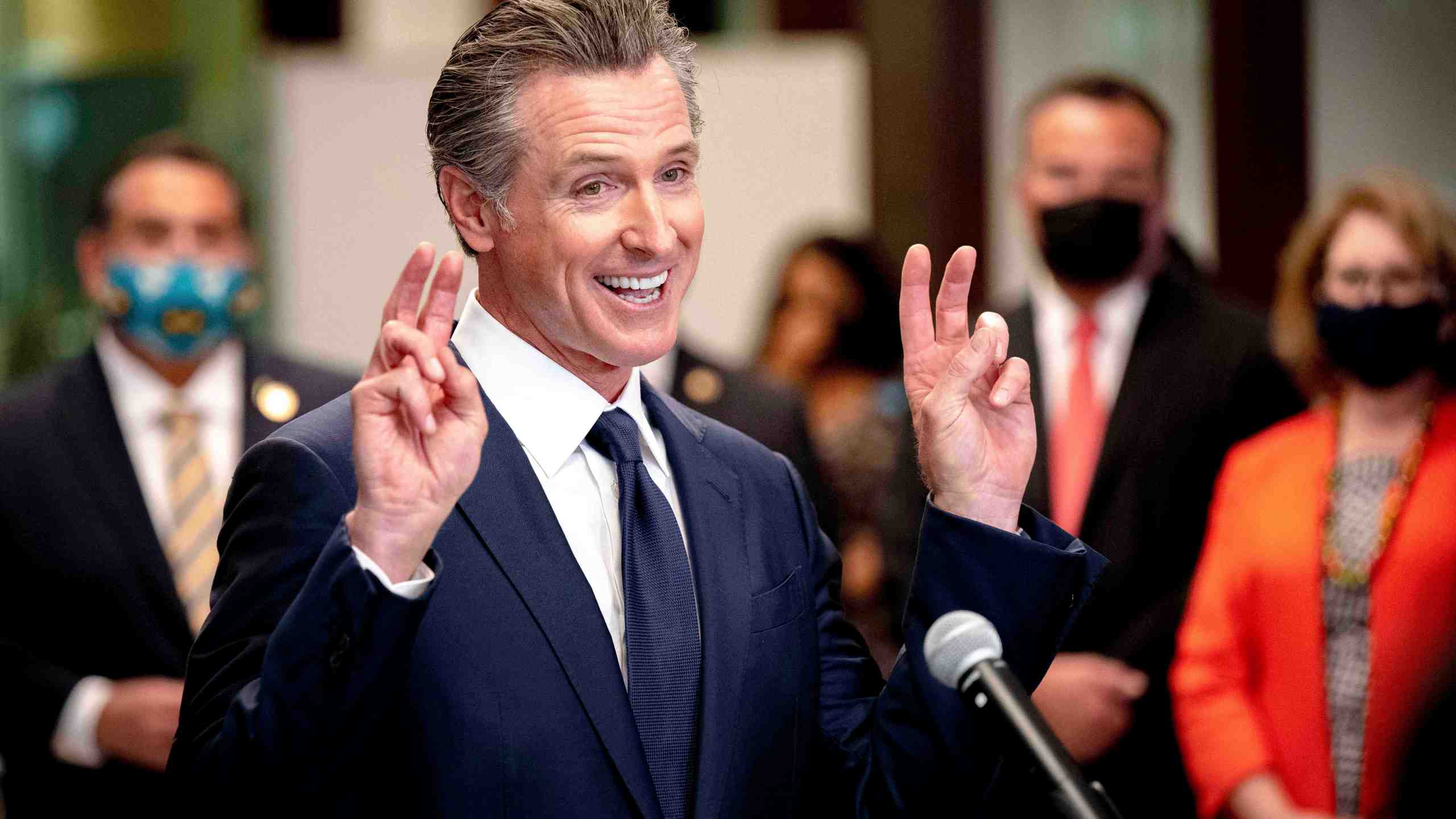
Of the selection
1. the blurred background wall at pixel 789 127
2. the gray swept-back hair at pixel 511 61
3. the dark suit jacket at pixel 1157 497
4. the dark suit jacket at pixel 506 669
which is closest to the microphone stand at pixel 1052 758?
the dark suit jacket at pixel 506 669

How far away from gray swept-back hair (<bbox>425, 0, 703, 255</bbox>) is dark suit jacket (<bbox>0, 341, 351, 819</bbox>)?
147 centimetres

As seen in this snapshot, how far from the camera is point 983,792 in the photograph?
164 centimetres

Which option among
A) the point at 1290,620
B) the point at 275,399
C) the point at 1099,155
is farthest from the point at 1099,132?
the point at 275,399

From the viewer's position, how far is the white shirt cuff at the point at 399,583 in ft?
4.69

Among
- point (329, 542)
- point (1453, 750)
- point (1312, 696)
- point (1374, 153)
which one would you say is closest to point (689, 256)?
point (329, 542)

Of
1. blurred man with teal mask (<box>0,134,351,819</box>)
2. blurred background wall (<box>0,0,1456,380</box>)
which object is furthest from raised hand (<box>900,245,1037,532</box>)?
blurred background wall (<box>0,0,1456,380</box>)

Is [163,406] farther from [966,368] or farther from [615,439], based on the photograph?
[966,368]

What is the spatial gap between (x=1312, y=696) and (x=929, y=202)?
2993 millimetres

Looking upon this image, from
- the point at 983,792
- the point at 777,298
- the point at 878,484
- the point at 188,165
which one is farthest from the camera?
the point at 777,298

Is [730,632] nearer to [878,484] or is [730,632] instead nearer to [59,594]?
[59,594]

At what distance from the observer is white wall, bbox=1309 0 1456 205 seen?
4.95m

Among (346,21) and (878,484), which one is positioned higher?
(346,21)

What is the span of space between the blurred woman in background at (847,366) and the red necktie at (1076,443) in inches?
30.1

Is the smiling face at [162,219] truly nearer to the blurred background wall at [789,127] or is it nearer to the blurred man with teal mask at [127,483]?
the blurred man with teal mask at [127,483]
